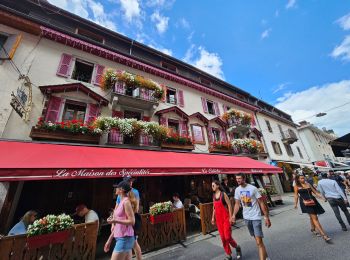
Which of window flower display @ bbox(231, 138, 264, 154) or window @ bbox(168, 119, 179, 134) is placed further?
window flower display @ bbox(231, 138, 264, 154)

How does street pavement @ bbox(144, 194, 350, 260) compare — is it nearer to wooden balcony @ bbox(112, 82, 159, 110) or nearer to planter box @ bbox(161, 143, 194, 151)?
planter box @ bbox(161, 143, 194, 151)

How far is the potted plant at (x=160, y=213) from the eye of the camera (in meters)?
5.62

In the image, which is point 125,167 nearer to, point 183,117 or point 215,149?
point 183,117

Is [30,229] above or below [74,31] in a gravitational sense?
below

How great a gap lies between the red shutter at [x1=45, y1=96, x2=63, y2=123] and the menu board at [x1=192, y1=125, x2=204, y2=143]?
29.4ft

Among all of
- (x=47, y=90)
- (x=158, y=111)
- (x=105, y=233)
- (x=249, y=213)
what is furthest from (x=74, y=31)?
(x=249, y=213)

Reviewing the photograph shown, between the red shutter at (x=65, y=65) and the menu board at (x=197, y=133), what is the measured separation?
368 inches

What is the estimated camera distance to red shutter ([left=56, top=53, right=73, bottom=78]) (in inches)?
387

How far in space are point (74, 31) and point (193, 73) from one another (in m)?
10.8

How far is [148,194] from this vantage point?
1005 centimetres

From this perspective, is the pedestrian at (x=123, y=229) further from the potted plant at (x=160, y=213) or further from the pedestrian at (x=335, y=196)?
the pedestrian at (x=335, y=196)

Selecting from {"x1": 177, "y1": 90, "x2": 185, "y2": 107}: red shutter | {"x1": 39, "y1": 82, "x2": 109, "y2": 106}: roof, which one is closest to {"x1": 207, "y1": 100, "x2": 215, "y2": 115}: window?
{"x1": 177, "y1": 90, "x2": 185, "y2": 107}: red shutter

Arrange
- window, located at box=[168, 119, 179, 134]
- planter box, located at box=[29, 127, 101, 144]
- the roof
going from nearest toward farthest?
planter box, located at box=[29, 127, 101, 144] < the roof < window, located at box=[168, 119, 179, 134]

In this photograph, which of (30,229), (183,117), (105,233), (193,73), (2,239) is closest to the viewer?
(2,239)
